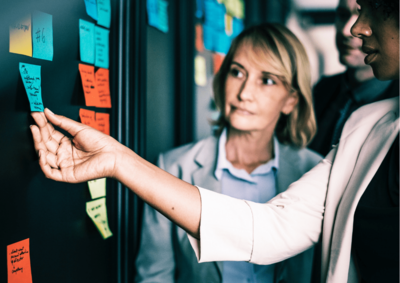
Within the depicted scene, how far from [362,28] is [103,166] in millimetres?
766

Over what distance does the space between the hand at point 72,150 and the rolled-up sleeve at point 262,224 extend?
0.26 meters

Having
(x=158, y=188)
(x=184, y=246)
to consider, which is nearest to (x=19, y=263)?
(x=158, y=188)

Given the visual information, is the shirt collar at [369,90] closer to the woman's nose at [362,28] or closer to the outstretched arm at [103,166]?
the woman's nose at [362,28]

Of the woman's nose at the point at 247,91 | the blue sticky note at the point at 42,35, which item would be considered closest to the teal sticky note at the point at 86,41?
the blue sticky note at the point at 42,35

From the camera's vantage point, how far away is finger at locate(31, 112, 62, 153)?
836mm

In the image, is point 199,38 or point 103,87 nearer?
point 103,87

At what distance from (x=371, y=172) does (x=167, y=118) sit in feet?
3.30

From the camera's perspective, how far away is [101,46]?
111 centimetres

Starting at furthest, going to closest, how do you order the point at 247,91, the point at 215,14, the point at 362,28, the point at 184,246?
the point at 215,14 < the point at 247,91 < the point at 184,246 < the point at 362,28

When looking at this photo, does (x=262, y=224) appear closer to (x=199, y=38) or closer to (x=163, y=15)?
(x=163, y=15)

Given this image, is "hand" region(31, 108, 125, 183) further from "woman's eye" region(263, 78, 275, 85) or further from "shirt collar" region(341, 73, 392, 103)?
"shirt collar" region(341, 73, 392, 103)

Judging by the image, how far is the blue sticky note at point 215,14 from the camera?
6.77 ft

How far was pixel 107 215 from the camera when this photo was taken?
3.94 feet

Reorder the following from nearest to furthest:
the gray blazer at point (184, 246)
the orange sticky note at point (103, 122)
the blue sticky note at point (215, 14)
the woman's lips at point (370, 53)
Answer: the woman's lips at point (370, 53), the orange sticky note at point (103, 122), the gray blazer at point (184, 246), the blue sticky note at point (215, 14)
